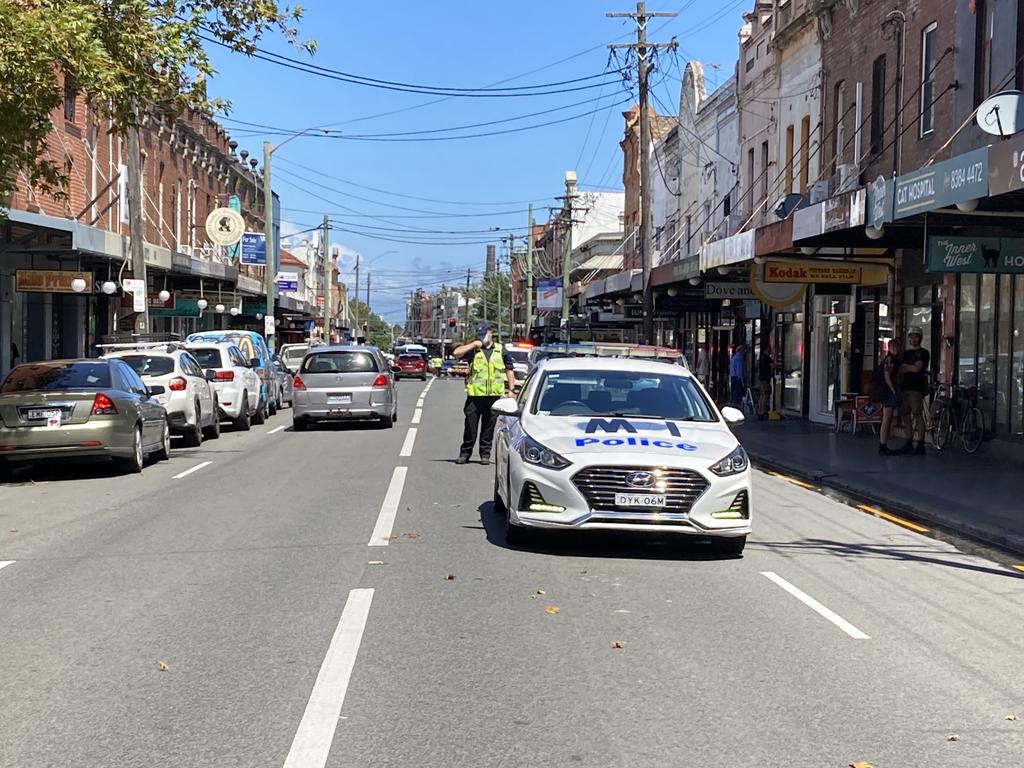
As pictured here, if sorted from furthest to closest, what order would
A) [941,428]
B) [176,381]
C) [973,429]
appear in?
[941,428]
[176,381]
[973,429]

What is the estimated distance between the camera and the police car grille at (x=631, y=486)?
9.52m

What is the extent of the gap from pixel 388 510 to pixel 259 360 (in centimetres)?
1719

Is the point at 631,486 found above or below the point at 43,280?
below

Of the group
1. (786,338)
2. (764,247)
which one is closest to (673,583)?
(764,247)

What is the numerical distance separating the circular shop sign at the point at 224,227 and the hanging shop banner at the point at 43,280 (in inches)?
694

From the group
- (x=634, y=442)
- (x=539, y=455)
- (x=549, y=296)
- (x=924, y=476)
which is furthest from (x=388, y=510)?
(x=549, y=296)

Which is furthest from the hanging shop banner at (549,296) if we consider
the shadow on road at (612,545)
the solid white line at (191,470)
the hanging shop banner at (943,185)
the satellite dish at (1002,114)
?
the shadow on road at (612,545)

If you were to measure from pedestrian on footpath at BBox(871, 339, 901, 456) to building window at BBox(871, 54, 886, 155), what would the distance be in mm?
7149

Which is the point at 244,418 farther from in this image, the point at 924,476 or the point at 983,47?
the point at 983,47

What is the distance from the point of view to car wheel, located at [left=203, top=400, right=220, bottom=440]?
897 inches

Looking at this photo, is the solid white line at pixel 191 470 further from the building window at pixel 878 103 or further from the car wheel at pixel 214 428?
the building window at pixel 878 103

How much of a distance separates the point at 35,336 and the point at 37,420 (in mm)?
20067

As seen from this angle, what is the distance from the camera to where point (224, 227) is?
44.0 metres

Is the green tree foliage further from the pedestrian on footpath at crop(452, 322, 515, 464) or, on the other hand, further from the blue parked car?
the blue parked car
